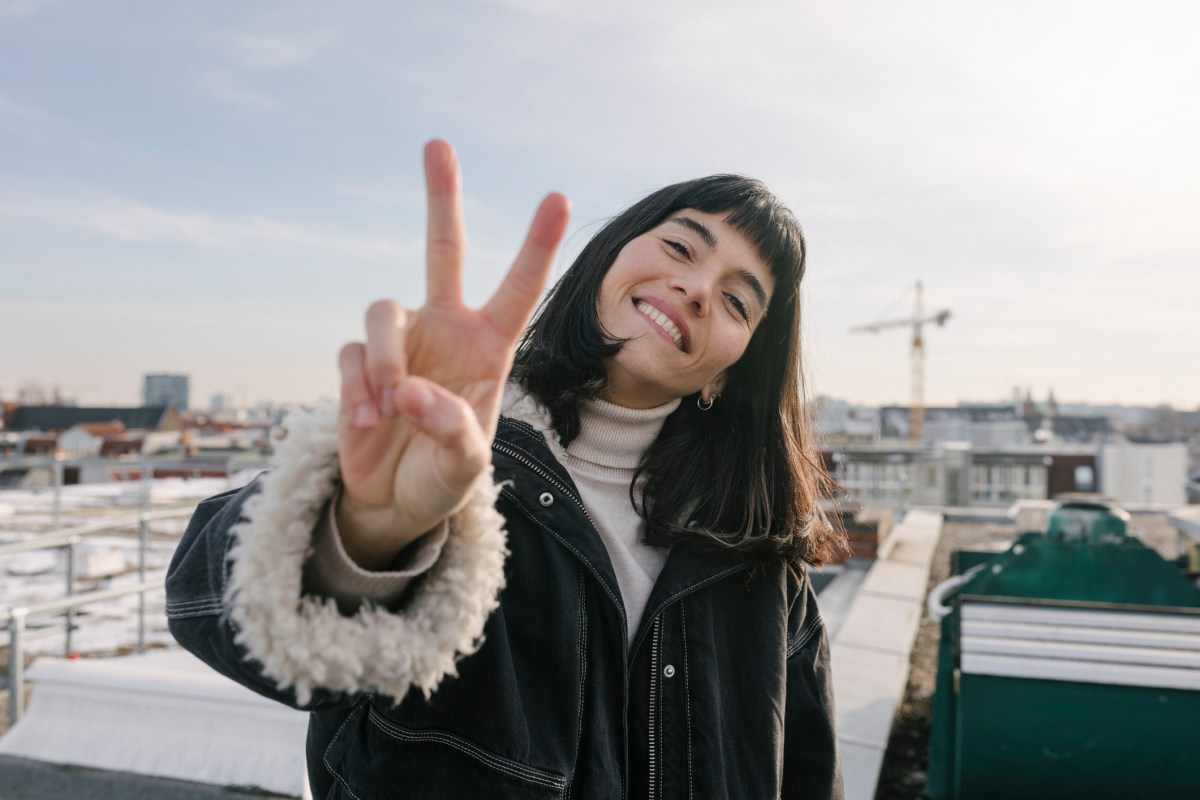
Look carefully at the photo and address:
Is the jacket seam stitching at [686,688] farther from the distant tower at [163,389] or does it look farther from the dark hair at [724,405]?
the distant tower at [163,389]

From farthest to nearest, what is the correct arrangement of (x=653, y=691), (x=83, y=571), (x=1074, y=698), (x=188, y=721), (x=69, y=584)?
(x=83, y=571) < (x=69, y=584) < (x=188, y=721) < (x=1074, y=698) < (x=653, y=691)

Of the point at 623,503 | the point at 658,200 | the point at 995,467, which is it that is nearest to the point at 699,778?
the point at 623,503

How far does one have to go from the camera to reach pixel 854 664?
4.82 meters

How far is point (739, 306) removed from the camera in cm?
156

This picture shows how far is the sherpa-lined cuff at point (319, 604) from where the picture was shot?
914 millimetres

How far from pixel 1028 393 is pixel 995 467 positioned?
223 ft

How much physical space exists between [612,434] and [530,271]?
62cm

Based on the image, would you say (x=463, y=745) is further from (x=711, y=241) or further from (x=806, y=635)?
(x=711, y=241)

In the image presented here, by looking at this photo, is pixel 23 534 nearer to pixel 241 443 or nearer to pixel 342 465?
Answer: pixel 342 465

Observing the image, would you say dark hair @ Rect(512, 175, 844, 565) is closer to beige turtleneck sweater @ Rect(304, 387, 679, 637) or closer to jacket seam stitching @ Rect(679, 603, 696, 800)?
beige turtleneck sweater @ Rect(304, 387, 679, 637)

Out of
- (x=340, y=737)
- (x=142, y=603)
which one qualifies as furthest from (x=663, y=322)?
(x=142, y=603)

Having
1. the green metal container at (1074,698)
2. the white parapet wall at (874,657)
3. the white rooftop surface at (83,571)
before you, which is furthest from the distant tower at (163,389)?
the green metal container at (1074,698)

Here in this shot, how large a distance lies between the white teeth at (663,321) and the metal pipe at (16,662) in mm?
3391

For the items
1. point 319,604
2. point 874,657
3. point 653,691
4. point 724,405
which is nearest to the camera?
point 319,604
